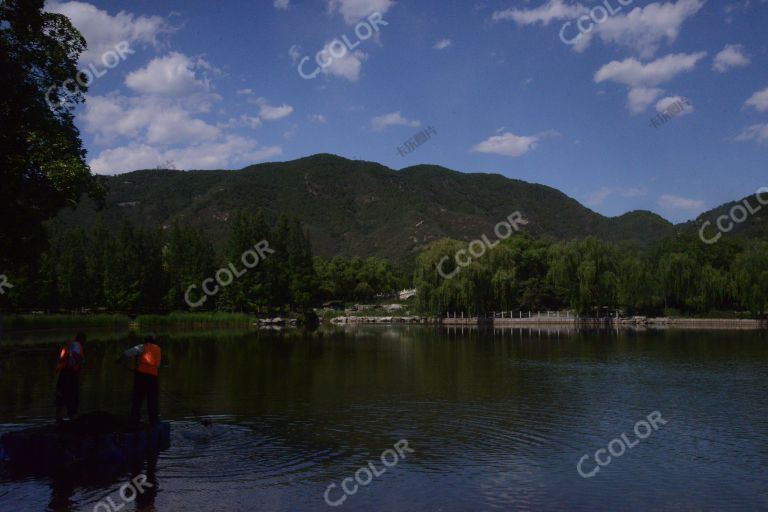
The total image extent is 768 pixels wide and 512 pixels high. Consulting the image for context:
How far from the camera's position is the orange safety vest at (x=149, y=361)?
12047 millimetres

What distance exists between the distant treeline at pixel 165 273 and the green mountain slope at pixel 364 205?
71690 millimetres

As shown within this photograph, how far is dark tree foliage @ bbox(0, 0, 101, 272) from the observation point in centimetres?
1227

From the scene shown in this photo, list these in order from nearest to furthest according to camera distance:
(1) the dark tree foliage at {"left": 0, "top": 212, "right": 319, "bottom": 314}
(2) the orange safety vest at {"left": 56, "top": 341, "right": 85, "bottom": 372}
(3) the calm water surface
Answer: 1. (3) the calm water surface
2. (2) the orange safety vest at {"left": 56, "top": 341, "right": 85, "bottom": 372}
3. (1) the dark tree foliage at {"left": 0, "top": 212, "right": 319, "bottom": 314}

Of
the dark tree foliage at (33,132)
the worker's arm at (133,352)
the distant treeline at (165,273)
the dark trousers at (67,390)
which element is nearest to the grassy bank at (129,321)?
the distant treeline at (165,273)

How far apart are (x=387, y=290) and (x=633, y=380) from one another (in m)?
93.2

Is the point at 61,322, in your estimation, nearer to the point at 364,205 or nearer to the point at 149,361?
the point at 149,361

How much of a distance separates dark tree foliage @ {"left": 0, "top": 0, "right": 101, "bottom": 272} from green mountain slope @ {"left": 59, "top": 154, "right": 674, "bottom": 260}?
130997 mm

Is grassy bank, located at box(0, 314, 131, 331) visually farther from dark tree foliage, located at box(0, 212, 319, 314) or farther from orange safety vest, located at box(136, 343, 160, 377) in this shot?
orange safety vest, located at box(136, 343, 160, 377)

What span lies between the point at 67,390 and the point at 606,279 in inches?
2251

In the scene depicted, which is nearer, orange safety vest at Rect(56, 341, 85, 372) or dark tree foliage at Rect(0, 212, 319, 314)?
orange safety vest at Rect(56, 341, 85, 372)

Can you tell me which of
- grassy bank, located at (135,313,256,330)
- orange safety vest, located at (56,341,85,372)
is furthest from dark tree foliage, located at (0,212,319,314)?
orange safety vest, located at (56,341,85,372)

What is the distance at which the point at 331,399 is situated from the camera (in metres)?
17.4

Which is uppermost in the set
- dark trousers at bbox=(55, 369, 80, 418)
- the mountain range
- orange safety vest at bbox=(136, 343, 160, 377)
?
the mountain range

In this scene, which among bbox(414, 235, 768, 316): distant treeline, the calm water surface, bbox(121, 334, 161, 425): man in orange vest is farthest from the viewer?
bbox(414, 235, 768, 316): distant treeline
